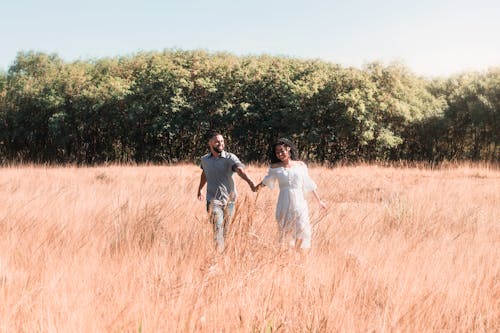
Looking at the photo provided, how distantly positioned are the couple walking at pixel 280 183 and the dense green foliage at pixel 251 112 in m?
18.6

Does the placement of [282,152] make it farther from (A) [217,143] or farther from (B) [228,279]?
(B) [228,279]

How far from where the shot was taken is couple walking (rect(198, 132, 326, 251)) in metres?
5.03

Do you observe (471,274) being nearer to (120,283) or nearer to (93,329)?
(120,283)

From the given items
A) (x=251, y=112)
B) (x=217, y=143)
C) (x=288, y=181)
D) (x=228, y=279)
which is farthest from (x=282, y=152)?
(x=251, y=112)

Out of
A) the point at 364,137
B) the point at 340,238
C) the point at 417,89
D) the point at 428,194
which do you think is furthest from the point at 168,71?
the point at 340,238

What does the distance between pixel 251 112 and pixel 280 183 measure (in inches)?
854

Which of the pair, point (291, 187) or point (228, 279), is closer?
point (228, 279)

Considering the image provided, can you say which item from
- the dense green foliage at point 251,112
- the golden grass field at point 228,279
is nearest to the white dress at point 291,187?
the golden grass field at point 228,279

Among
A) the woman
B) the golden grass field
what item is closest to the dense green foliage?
the woman

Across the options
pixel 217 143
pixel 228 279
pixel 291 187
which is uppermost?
pixel 217 143

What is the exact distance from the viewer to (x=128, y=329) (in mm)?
2352

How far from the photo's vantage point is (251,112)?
89.0 ft

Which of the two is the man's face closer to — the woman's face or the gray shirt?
the gray shirt

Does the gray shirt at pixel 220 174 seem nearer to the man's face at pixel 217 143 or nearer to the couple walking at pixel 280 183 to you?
the couple walking at pixel 280 183
